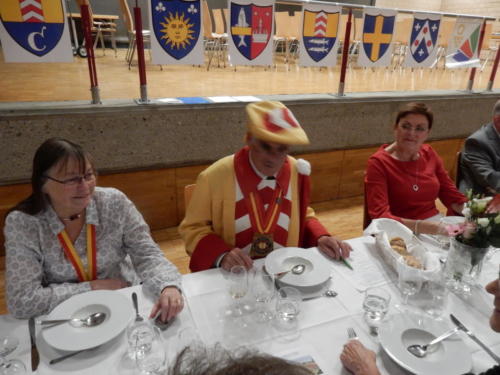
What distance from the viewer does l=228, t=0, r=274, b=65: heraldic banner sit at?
310cm

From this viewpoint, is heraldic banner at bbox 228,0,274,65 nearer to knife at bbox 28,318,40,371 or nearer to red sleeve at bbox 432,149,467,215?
red sleeve at bbox 432,149,467,215

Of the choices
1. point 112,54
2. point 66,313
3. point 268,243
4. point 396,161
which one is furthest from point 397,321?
point 112,54

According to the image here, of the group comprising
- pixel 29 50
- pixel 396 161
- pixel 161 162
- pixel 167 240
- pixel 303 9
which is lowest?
pixel 167 240

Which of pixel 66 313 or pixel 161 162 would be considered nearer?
pixel 66 313

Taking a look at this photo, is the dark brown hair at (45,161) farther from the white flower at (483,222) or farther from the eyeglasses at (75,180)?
the white flower at (483,222)

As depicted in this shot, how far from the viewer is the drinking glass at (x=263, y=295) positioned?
4.01 ft

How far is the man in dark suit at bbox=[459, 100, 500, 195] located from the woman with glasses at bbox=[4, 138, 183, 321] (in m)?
2.55

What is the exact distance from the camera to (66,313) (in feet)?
3.94

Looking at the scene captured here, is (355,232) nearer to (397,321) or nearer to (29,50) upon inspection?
(397,321)

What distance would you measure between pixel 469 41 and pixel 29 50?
472 centimetres

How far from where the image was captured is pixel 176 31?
2.89m

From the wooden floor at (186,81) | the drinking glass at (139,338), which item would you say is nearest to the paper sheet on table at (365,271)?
the drinking glass at (139,338)

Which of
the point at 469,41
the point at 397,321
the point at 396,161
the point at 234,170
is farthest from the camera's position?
the point at 469,41

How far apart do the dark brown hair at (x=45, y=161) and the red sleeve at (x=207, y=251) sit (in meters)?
0.60
